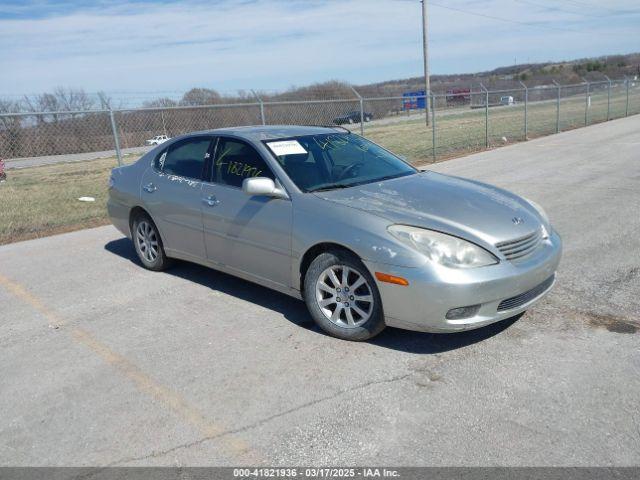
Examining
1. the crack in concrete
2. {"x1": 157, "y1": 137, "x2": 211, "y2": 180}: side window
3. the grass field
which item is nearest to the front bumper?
the crack in concrete

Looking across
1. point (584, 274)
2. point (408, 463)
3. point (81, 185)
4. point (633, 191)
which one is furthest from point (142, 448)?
point (81, 185)

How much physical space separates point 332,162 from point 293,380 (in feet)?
6.81

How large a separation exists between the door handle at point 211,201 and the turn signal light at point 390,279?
6.05 ft

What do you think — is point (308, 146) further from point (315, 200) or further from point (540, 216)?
point (540, 216)

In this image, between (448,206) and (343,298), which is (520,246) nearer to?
(448,206)

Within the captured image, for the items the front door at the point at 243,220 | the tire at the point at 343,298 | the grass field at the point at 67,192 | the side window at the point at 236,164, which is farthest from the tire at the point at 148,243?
the grass field at the point at 67,192

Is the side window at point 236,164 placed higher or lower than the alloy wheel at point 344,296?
higher

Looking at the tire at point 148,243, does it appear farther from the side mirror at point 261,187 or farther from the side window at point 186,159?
the side mirror at point 261,187

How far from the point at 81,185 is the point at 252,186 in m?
12.4

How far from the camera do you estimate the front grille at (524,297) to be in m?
3.81

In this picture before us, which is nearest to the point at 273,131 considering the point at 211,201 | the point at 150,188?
the point at 211,201

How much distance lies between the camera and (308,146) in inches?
198

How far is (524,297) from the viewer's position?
12.9 ft

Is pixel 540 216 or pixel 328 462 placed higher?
pixel 540 216
